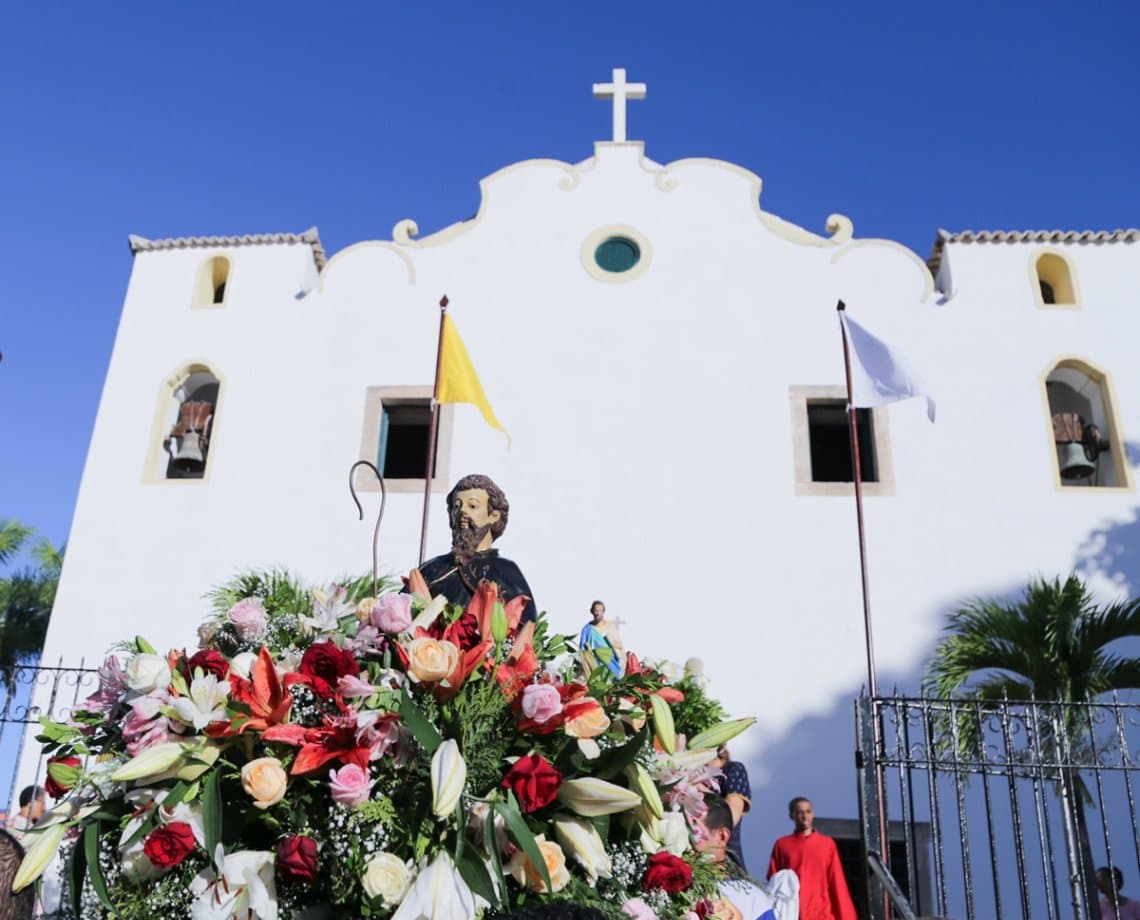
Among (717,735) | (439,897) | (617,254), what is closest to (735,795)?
(717,735)

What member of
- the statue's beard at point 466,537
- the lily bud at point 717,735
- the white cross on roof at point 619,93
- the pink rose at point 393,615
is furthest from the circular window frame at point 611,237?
the pink rose at point 393,615

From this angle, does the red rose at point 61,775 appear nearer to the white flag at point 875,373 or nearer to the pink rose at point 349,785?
the pink rose at point 349,785

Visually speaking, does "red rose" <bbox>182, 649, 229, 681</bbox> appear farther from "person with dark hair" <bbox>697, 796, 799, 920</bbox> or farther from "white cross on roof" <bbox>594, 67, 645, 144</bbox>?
"white cross on roof" <bbox>594, 67, 645, 144</bbox>

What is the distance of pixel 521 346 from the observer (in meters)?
12.8

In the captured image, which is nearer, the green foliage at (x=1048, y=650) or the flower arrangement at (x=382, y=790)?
the flower arrangement at (x=382, y=790)

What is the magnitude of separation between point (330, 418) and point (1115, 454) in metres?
9.00

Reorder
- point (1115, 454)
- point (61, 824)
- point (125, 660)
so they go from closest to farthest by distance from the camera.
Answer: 1. point (61, 824)
2. point (125, 660)
3. point (1115, 454)

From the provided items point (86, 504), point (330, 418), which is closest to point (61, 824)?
point (330, 418)

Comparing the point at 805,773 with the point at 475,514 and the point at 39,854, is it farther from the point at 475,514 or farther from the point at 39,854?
the point at 39,854

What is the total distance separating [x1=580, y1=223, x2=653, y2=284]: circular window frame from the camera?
13.1 meters

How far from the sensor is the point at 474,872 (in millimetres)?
1688

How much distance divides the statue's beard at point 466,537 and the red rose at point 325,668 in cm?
170

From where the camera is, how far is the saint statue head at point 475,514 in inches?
144

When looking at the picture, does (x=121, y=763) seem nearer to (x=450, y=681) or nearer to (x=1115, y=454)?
(x=450, y=681)
